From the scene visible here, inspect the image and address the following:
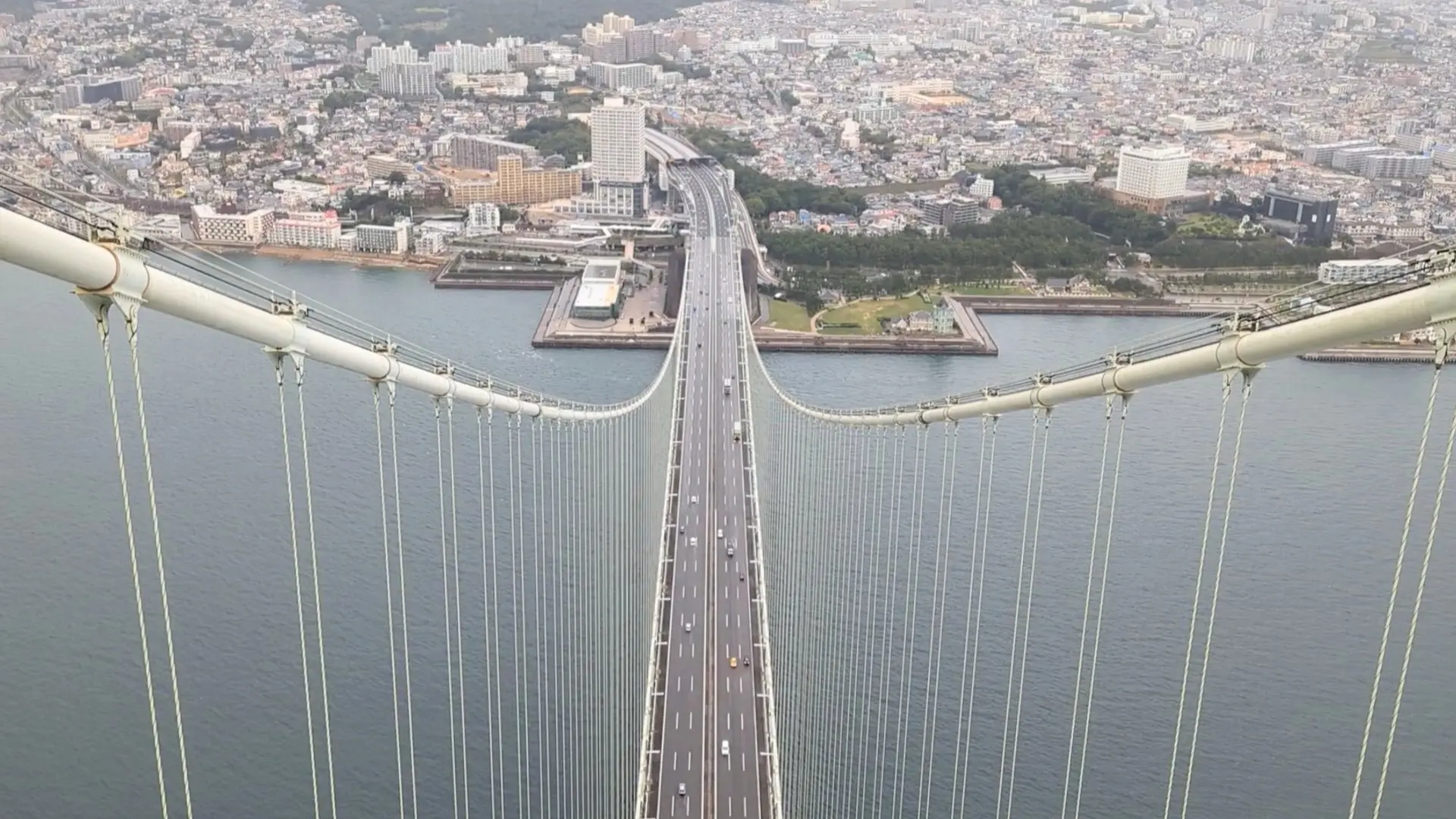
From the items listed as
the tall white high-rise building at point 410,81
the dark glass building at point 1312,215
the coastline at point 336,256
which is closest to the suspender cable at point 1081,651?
the dark glass building at point 1312,215

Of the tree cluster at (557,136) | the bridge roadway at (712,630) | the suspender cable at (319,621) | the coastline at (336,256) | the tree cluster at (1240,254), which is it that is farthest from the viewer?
the tree cluster at (557,136)

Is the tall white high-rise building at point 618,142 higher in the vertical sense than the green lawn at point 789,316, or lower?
higher

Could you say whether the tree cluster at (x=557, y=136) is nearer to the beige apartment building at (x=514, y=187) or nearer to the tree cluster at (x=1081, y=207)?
the beige apartment building at (x=514, y=187)

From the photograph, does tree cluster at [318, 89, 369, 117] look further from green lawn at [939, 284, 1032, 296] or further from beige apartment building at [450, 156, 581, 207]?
green lawn at [939, 284, 1032, 296]

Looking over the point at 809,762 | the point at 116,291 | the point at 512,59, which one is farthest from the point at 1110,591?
the point at 512,59

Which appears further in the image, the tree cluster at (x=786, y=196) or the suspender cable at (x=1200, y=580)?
the tree cluster at (x=786, y=196)

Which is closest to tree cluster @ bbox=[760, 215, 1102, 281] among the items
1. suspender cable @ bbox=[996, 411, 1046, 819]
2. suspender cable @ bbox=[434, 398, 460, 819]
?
suspender cable @ bbox=[996, 411, 1046, 819]

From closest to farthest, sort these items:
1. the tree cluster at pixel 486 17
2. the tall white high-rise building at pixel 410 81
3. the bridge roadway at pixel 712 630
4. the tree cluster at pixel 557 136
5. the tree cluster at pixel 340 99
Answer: the bridge roadway at pixel 712 630 < the tree cluster at pixel 557 136 < the tree cluster at pixel 340 99 < the tall white high-rise building at pixel 410 81 < the tree cluster at pixel 486 17

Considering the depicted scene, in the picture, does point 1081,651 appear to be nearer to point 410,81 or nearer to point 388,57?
point 410,81
